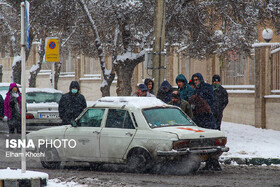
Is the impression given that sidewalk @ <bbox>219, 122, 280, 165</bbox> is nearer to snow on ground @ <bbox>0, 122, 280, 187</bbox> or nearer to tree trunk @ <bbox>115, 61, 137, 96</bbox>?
snow on ground @ <bbox>0, 122, 280, 187</bbox>

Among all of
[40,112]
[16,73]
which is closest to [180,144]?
[40,112]

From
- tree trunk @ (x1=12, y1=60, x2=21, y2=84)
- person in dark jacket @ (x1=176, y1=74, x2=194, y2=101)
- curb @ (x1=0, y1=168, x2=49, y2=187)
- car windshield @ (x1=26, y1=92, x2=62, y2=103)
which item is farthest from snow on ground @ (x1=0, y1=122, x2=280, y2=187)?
tree trunk @ (x1=12, y1=60, x2=21, y2=84)

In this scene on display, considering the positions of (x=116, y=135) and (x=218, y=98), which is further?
(x=218, y=98)

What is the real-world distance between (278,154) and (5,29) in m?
27.1

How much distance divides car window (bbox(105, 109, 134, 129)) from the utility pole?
4422mm

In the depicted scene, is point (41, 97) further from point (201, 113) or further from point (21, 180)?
point (21, 180)

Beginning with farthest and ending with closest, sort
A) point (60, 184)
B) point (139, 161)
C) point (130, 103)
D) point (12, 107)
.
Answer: point (12, 107) < point (130, 103) < point (139, 161) < point (60, 184)

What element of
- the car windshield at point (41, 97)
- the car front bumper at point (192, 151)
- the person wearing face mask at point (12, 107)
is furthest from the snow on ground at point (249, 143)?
the person wearing face mask at point (12, 107)

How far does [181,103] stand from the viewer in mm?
12242

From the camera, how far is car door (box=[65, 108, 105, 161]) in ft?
36.5

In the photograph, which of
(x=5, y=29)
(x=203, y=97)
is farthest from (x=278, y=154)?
(x=5, y=29)

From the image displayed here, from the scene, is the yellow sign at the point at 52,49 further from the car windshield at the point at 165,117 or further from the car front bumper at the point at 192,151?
the car front bumper at the point at 192,151

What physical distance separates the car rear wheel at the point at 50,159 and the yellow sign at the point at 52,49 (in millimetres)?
8210

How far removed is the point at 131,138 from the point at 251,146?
494 centimetres
